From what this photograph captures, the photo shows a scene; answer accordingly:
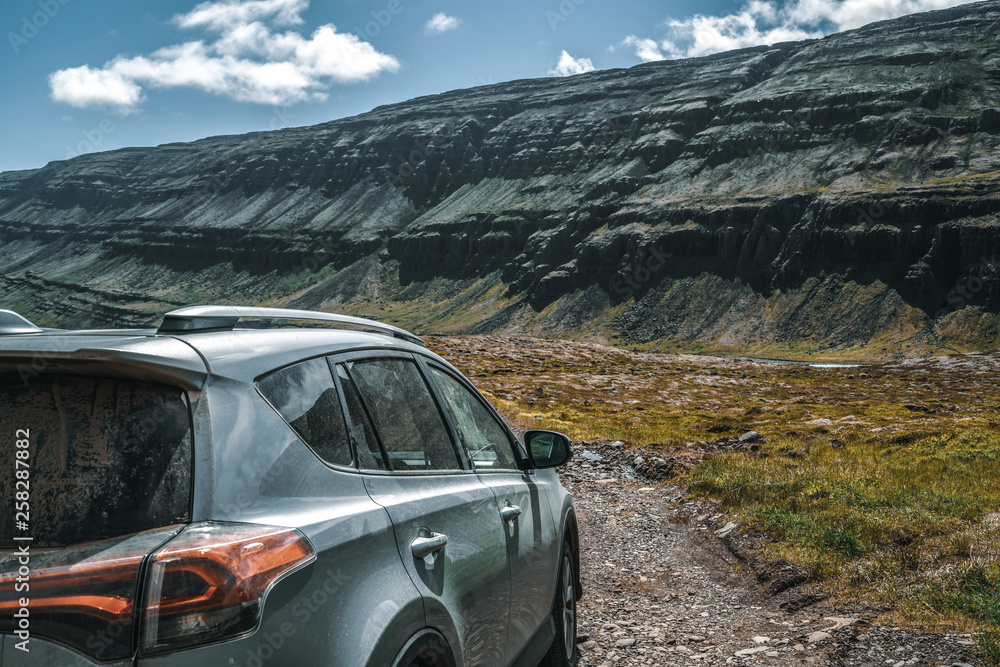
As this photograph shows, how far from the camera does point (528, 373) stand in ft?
165

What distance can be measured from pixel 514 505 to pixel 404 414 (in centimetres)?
98

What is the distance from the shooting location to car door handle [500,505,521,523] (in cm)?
365

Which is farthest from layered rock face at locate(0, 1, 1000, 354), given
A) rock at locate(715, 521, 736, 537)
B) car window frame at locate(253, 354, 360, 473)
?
car window frame at locate(253, 354, 360, 473)

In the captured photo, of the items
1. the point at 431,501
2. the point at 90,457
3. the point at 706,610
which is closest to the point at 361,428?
the point at 431,501

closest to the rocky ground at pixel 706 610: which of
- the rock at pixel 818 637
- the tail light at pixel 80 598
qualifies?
the rock at pixel 818 637

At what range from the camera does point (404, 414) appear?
327 cm

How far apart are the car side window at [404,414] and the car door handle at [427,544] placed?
1.09 ft

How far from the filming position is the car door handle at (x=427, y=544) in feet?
8.54

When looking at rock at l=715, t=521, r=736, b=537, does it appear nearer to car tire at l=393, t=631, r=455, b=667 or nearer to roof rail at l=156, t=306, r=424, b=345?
car tire at l=393, t=631, r=455, b=667

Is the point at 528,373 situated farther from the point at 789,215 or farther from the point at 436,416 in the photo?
the point at 789,215

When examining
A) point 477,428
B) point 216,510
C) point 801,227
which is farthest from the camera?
point 801,227

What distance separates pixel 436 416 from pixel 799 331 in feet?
465

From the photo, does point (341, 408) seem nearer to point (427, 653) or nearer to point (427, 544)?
point (427, 544)

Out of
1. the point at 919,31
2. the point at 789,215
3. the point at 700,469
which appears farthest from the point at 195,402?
the point at 919,31
